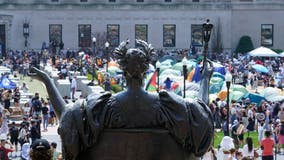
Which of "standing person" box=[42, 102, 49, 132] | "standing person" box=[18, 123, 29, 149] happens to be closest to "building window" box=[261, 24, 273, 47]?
"standing person" box=[42, 102, 49, 132]

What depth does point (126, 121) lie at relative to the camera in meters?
4.27

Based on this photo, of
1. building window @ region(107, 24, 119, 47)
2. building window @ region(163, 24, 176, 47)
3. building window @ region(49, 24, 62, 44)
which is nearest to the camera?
building window @ region(107, 24, 119, 47)

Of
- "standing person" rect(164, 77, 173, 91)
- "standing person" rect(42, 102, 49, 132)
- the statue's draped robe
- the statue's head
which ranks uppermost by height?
the statue's head

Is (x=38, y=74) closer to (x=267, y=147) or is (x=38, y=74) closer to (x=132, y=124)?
(x=132, y=124)

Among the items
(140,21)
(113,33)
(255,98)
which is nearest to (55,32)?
(113,33)

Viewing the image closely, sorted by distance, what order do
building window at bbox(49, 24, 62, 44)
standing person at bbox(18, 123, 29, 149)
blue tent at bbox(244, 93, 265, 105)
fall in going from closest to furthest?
standing person at bbox(18, 123, 29, 149) → blue tent at bbox(244, 93, 265, 105) → building window at bbox(49, 24, 62, 44)

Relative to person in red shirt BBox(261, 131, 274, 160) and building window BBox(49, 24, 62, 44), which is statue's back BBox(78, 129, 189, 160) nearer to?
person in red shirt BBox(261, 131, 274, 160)

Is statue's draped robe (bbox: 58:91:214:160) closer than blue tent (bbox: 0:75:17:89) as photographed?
Yes

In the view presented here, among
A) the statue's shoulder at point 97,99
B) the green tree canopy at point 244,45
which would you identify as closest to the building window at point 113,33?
the green tree canopy at point 244,45

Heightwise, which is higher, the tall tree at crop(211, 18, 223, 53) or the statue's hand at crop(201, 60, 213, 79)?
the statue's hand at crop(201, 60, 213, 79)

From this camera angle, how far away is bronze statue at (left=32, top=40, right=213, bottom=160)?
4.27 m

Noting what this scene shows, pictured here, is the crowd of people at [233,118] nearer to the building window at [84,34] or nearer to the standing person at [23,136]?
the standing person at [23,136]

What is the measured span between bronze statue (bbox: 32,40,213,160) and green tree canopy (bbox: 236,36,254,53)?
77.6 meters

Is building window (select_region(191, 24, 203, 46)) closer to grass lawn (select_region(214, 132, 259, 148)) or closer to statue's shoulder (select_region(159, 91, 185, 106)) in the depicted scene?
grass lawn (select_region(214, 132, 259, 148))
